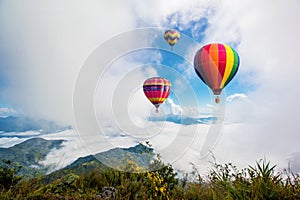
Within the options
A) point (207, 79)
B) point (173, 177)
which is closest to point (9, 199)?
point (173, 177)

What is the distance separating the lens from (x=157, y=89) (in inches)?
720

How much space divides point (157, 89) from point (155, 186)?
13729 millimetres

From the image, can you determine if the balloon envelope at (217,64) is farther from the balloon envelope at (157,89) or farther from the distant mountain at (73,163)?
the distant mountain at (73,163)

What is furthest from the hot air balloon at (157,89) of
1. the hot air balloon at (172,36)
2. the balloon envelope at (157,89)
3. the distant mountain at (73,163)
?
the distant mountain at (73,163)

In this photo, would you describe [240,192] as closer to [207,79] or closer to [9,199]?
[9,199]

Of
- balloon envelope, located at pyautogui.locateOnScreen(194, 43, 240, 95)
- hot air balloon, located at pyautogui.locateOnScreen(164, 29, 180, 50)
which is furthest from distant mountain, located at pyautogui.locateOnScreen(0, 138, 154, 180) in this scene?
hot air balloon, located at pyautogui.locateOnScreen(164, 29, 180, 50)

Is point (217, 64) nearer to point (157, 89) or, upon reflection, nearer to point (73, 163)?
point (157, 89)

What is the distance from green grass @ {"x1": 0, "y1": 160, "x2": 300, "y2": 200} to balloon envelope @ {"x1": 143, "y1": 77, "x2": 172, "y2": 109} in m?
12.2

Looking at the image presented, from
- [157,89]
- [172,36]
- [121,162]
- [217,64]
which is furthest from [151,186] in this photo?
[172,36]

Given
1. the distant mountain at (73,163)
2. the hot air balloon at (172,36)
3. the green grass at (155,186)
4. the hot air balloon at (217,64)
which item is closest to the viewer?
the green grass at (155,186)

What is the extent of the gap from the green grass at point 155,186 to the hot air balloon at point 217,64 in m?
9.77

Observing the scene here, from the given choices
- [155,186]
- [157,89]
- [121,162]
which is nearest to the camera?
[155,186]

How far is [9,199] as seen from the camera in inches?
141

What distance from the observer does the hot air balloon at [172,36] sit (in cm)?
2508
